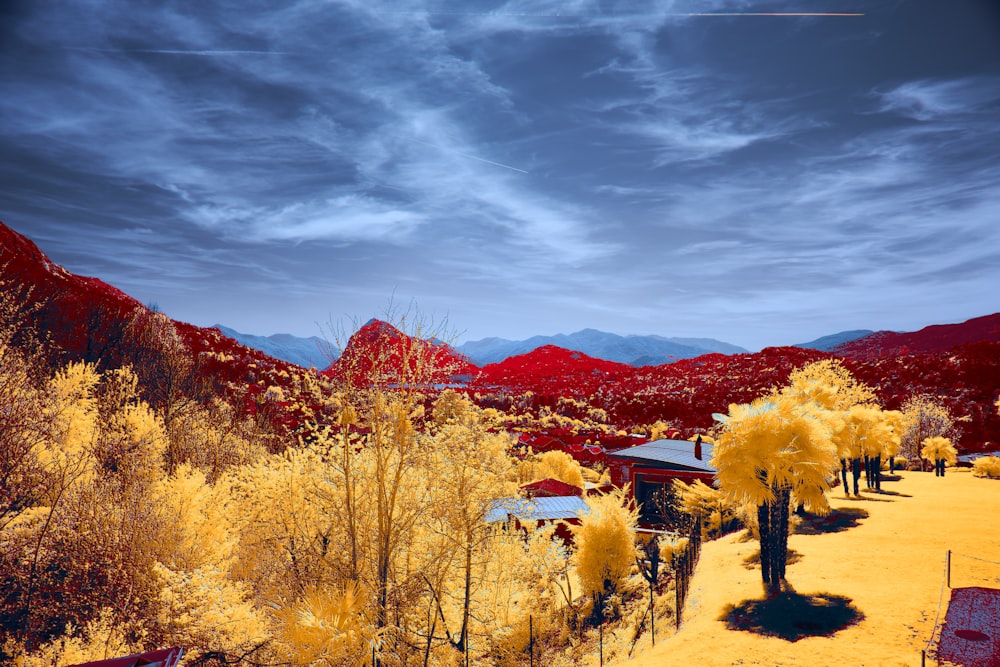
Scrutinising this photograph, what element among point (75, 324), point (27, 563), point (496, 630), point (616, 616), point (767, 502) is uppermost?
point (75, 324)

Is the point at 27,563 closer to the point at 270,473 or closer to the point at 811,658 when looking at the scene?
the point at 270,473

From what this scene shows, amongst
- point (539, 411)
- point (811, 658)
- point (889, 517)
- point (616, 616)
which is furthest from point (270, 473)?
point (539, 411)

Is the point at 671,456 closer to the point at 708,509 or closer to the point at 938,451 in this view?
the point at 708,509

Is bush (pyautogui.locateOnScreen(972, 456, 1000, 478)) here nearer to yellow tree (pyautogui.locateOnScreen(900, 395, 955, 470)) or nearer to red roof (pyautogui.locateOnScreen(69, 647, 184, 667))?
yellow tree (pyautogui.locateOnScreen(900, 395, 955, 470))

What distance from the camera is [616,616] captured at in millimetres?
23641

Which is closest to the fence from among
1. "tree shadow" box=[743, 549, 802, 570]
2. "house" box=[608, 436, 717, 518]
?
"tree shadow" box=[743, 549, 802, 570]

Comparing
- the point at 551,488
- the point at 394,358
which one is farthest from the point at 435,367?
the point at 551,488

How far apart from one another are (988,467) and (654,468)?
33726 mm

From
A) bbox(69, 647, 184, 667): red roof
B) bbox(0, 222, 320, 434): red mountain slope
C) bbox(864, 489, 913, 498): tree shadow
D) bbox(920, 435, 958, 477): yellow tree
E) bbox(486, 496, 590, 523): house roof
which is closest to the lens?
bbox(69, 647, 184, 667): red roof

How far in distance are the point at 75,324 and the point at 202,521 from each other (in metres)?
41.4

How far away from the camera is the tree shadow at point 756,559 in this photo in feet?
69.7

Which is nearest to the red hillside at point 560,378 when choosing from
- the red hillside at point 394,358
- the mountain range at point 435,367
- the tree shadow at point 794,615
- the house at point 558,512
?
the mountain range at point 435,367

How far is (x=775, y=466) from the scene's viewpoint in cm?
1756

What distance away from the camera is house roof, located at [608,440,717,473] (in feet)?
125
